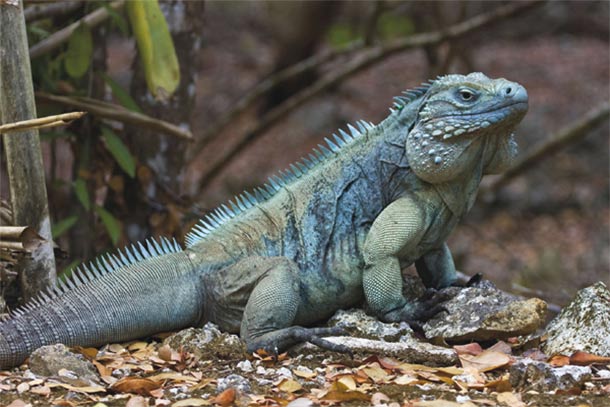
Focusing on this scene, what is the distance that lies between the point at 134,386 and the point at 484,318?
7.08 ft

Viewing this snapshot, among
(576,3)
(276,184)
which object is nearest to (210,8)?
(576,3)

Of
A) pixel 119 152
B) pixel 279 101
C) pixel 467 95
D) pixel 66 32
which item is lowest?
pixel 279 101

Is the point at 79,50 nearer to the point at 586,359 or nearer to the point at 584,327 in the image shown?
the point at 584,327

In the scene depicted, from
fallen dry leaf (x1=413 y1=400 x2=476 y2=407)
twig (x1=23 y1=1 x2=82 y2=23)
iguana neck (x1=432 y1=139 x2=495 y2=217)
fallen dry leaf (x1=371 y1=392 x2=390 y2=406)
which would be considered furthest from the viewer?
twig (x1=23 y1=1 x2=82 y2=23)

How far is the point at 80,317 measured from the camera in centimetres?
569

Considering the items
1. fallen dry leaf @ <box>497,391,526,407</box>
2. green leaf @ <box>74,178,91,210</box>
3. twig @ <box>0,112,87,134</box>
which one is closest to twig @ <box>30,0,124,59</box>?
green leaf @ <box>74,178,91,210</box>

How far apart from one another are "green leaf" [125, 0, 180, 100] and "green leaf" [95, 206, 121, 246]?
178 cm

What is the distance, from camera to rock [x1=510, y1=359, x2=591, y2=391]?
4.96m

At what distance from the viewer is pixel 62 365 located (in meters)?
5.13

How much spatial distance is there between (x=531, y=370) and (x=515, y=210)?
12818mm

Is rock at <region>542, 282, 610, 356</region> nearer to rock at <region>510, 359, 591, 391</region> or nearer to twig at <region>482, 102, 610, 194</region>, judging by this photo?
rock at <region>510, 359, 591, 391</region>

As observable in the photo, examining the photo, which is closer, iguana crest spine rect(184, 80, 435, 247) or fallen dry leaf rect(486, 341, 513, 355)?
fallen dry leaf rect(486, 341, 513, 355)

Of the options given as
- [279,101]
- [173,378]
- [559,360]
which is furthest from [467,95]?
[279,101]

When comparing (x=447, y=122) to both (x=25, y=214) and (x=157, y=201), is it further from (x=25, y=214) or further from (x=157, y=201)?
(x=157, y=201)
